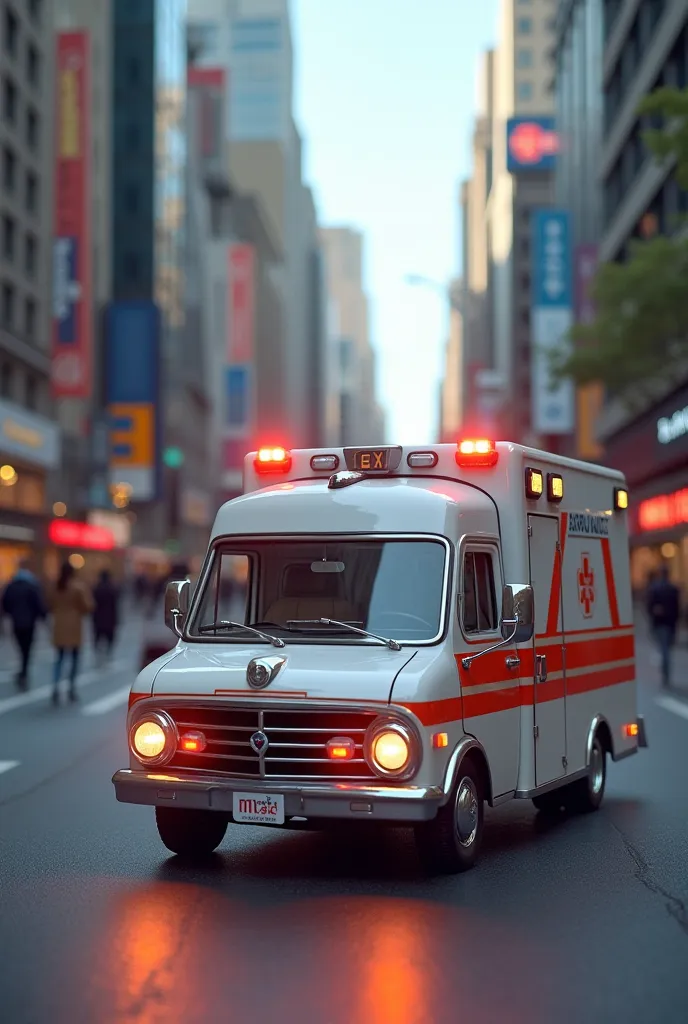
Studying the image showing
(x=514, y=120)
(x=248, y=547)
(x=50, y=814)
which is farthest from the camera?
(x=514, y=120)

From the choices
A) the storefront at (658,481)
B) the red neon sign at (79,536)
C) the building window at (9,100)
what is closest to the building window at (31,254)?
the building window at (9,100)

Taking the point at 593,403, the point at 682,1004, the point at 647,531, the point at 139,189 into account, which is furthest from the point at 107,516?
the point at 682,1004

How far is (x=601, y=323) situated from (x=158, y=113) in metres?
71.0

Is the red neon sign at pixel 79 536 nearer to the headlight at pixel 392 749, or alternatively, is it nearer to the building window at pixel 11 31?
the building window at pixel 11 31

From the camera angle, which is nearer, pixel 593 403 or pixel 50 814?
pixel 50 814

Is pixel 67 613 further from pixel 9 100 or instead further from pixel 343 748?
pixel 9 100

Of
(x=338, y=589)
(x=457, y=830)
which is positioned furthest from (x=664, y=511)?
(x=457, y=830)

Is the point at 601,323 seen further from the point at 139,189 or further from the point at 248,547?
the point at 139,189

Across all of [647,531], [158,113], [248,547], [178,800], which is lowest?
[178,800]

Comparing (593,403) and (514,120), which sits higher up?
(514,120)

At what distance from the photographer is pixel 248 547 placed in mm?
9141

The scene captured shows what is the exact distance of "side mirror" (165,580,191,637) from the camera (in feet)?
28.8

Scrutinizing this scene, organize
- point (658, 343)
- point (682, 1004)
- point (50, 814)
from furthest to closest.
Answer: point (658, 343)
point (50, 814)
point (682, 1004)

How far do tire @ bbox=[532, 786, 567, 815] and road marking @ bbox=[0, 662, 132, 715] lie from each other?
9.71 metres
